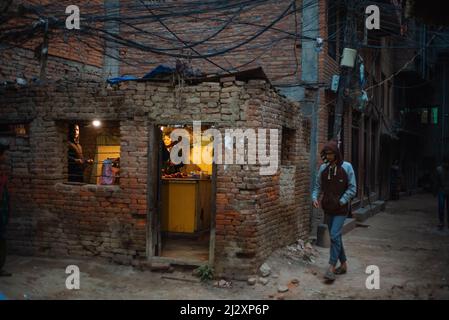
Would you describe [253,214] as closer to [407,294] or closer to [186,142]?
[407,294]

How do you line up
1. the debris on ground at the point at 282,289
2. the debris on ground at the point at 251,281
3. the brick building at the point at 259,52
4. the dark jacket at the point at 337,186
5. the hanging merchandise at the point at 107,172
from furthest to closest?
Answer: the brick building at the point at 259,52 → the hanging merchandise at the point at 107,172 → the dark jacket at the point at 337,186 → the debris on ground at the point at 251,281 → the debris on ground at the point at 282,289

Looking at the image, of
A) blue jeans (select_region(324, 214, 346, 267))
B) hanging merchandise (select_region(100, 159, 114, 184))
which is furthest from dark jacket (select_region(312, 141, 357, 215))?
hanging merchandise (select_region(100, 159, 114, 184))

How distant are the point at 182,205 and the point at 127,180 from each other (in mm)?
2082

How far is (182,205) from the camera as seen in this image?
9188mm

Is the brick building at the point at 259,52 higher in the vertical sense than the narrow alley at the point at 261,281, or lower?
higher

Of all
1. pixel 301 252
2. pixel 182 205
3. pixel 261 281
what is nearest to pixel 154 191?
pixel 182 205

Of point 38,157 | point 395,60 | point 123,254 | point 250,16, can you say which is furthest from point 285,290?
A: point 395,60

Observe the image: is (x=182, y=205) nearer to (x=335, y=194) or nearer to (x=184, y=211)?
(x=184, y=211)

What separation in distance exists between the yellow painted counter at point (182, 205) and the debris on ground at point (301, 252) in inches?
80.7

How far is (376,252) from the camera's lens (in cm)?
917

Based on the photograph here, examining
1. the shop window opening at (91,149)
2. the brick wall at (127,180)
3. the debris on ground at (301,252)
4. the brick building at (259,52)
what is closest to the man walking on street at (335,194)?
the brick wall at (127,180)

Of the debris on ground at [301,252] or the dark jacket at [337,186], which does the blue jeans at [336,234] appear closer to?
the dark jacket at [337,186]

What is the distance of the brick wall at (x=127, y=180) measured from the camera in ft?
22.7

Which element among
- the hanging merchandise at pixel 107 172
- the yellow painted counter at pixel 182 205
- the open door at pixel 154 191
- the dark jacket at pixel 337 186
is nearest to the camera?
the dark jacket at pixel 337 186
